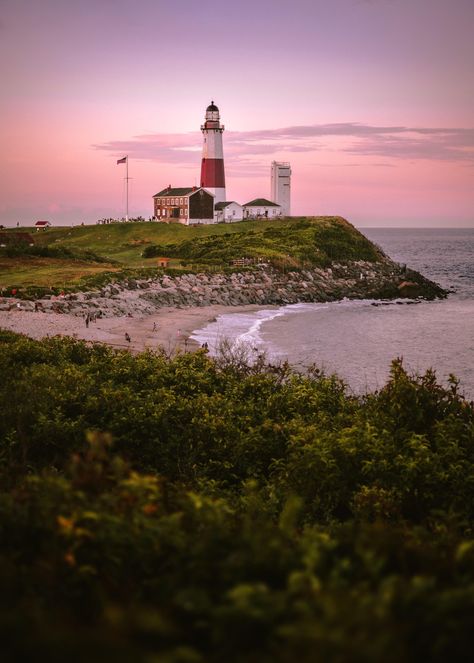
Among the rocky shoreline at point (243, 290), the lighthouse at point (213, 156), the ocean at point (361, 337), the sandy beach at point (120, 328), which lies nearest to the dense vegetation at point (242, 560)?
the ocean at point (361, 337)

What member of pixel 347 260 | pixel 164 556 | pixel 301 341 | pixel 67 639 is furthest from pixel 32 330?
pixel 347 260

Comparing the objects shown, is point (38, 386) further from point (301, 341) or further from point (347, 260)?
point (347, 260)

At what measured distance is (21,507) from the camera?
504 centimetres

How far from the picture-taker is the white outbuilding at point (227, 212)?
103125mm

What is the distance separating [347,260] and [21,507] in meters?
71.3

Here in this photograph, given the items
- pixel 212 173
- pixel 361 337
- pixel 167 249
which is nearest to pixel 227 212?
pixel 212 173

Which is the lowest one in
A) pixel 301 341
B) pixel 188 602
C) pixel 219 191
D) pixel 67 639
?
pixel 301 341

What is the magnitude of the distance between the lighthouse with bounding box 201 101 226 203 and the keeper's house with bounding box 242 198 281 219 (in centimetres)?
661

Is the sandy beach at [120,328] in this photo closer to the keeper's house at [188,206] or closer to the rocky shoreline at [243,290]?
the rocky shoreline at [243,290]

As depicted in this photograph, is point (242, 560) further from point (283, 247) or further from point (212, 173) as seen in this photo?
point (212, 173)

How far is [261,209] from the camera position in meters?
111

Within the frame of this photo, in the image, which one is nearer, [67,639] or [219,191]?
[67,639]

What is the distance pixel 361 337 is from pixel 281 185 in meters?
81.5

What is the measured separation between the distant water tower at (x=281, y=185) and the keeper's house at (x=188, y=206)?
58.4ft
